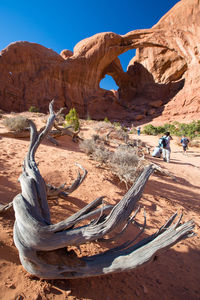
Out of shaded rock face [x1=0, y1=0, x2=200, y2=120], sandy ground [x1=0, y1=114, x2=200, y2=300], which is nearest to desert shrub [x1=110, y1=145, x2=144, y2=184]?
sandy ground [x1=0, y1=114, x2=200, y2=300]

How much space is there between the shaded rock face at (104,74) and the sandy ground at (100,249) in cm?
2052

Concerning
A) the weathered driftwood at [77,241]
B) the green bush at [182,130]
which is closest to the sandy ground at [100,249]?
the weathered driftwood at [77,241]

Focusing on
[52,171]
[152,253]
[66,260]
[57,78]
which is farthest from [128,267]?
[57,78]

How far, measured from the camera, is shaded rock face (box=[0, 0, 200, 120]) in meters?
21.4

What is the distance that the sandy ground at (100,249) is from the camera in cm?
118

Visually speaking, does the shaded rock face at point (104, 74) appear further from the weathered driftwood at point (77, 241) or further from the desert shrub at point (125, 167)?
the weathered driftwood at point (77, 241)

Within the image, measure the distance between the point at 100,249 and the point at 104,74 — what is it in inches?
1235

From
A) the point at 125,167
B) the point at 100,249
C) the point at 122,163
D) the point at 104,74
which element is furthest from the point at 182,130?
the point at 104,74

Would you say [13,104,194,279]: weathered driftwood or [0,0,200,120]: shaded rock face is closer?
[13,104,194,279]: weathered driftwood

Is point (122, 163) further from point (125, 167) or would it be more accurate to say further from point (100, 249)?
point (100, 249)

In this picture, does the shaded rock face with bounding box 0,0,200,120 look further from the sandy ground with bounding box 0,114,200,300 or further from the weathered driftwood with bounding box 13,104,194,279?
the weathered driftwood with bounding box 13,104,194,279

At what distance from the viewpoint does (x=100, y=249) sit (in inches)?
71.2

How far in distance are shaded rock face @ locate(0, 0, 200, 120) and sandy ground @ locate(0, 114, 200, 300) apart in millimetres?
20520

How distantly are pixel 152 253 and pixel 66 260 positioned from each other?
64cm
